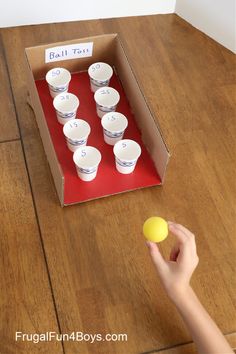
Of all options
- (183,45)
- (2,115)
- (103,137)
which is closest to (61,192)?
(103,137)

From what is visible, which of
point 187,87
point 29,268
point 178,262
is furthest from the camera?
point 187,87

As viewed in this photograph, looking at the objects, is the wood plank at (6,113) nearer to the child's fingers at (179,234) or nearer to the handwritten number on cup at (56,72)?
the handwritten number on cup at (56,72)

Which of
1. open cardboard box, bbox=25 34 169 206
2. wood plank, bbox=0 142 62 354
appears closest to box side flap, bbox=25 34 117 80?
open cardboard box, bbox=25 34 169 206

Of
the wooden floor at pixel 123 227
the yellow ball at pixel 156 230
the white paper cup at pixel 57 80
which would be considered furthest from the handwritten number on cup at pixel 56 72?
the yellow ball at pixel 156 230

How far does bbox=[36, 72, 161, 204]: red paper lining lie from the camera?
0.97 metres

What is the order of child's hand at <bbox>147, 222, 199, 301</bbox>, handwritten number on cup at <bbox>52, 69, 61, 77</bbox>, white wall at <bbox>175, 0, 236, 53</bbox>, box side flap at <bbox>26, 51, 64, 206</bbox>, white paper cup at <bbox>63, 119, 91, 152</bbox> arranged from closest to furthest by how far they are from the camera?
1. child's hand at <bbox>147, 222, 199, 301</bbox>
2. box side flap at <bbox>26, 51, 64, 206</bbox>
3. white paper cup at <bbox>63, 119, 91, 152</bbox>
4. handwritten number on cup at <bbox>52, 69, 61, 77</bbox>
5. white wall at <bbox>175, 0, 236, 53</bbox>

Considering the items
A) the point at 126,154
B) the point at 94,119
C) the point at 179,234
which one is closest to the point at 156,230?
the point at 179,234

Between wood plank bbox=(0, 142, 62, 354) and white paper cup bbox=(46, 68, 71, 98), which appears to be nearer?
wood plank bbox=(0, 142, 62, 354)

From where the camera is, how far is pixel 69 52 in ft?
3.57

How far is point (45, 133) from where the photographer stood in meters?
0.93

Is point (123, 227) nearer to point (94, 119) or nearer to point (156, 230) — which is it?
point (156, 230)

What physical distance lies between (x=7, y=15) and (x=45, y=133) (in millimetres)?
536

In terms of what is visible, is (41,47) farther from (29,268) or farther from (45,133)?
(29,268)

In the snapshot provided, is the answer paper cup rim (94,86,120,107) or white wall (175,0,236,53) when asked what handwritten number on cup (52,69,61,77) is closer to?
paper cup rim (94,86,120,107)
